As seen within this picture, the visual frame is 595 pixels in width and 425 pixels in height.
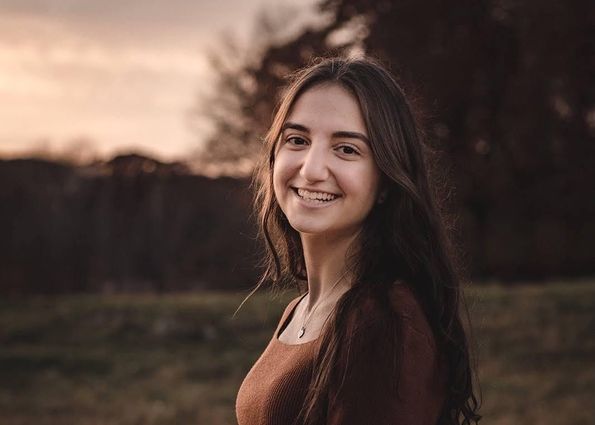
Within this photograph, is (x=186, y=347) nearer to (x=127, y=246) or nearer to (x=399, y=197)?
(x=127, y=246)

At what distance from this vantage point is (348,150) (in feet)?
6.32

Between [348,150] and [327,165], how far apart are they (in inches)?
2.4

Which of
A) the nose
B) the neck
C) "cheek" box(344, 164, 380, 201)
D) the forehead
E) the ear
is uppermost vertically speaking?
the forehead

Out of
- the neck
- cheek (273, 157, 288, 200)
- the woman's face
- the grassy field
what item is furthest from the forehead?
the grassy field

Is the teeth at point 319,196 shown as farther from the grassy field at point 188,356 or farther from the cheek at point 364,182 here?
the grassy field at point 188,356

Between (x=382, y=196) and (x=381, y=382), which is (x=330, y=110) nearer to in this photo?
(x=382, y=196)

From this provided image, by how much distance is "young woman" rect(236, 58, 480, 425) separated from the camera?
165 centimetres

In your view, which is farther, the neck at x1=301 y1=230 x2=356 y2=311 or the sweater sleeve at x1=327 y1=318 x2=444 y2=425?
the neck at x1=301 y1=230 x2=356 y2=311

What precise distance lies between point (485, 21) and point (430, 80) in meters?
1.20

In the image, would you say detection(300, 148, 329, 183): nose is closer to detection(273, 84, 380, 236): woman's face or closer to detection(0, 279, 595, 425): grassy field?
detection(273, 84, 380, 236): woman's face

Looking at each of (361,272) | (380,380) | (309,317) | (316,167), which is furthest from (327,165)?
(380,380)

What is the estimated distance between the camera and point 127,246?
14461mm

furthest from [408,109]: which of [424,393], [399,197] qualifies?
[424,393]

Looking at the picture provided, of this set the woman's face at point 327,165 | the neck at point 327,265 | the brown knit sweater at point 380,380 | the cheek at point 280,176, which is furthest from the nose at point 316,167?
the brown knit sweater at point 380,380
